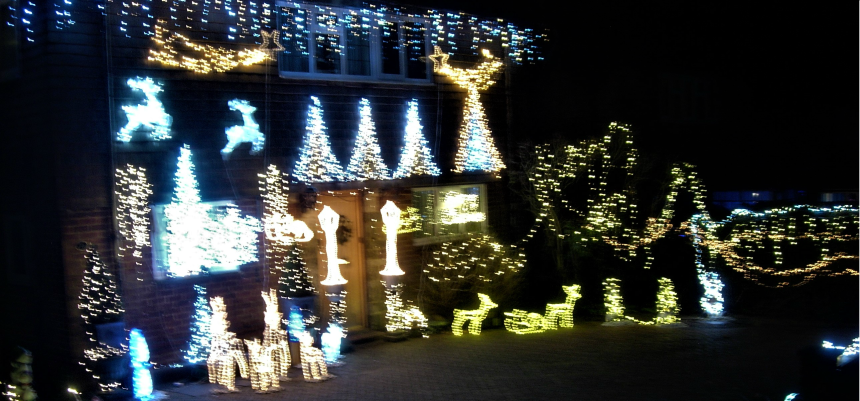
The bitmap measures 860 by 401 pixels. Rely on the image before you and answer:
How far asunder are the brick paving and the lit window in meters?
1.65

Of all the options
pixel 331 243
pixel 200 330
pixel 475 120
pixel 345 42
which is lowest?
pixel 200 330

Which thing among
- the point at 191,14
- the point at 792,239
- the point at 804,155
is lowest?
the point at 792,239

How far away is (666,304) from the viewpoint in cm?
1155

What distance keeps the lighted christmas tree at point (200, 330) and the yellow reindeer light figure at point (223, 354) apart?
0.76ft

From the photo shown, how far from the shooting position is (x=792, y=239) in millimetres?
12328

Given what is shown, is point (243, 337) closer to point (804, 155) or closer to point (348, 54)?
point (348, 54)

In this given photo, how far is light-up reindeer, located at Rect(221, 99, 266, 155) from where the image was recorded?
8.75 metres

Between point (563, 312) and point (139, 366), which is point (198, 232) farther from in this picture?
point (563, 312)

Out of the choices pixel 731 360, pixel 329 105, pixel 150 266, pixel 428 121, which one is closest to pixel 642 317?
pixel 731 360

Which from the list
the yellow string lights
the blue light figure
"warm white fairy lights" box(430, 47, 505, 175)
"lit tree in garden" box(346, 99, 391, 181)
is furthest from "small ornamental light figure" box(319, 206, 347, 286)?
the blue light figure

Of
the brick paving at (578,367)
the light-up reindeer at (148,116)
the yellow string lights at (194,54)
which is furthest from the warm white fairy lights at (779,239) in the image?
the light-up reindeer at (148,116)

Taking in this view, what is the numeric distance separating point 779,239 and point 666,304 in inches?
103

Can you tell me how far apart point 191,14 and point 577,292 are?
6.94 metres

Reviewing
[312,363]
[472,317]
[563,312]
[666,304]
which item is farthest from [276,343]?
[666,304]
